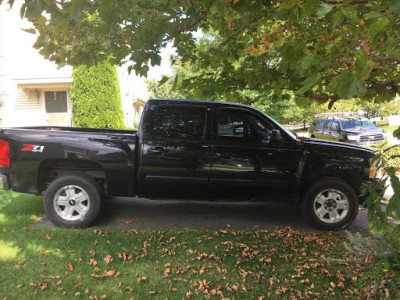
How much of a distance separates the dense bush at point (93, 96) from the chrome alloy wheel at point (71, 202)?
829 centimetres

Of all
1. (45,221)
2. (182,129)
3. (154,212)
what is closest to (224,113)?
Answer: (182,129)

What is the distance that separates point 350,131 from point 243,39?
469 inches

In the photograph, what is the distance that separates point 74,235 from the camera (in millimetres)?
4258

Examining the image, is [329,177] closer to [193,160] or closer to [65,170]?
[193,160]

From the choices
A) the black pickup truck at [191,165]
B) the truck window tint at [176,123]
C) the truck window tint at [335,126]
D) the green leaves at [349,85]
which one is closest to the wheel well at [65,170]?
the black pickup truck at [191,165]

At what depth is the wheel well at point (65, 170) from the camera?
15.1ft

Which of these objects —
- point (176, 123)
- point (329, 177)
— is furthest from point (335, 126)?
point (176, 123)

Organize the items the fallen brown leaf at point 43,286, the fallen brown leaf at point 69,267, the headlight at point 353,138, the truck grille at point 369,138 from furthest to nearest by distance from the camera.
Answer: the truck grille at point 369,138, the headlight at point 353,138, the fallen brown leaf at point 69,267, the fallen brown leaf at point 43,286

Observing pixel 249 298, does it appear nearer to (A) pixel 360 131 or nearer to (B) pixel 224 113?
(B) pixel 224 113

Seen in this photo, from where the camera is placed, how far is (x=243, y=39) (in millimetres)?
4137

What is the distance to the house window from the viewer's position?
14141 mm

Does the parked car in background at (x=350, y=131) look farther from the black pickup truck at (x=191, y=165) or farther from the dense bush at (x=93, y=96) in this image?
the black pickup truck at (x=191, y=165)

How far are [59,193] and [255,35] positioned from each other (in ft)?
11.7

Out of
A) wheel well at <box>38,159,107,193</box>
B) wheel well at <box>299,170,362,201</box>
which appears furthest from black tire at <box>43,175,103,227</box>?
wheel well at <box>299,170,362,201</box>
